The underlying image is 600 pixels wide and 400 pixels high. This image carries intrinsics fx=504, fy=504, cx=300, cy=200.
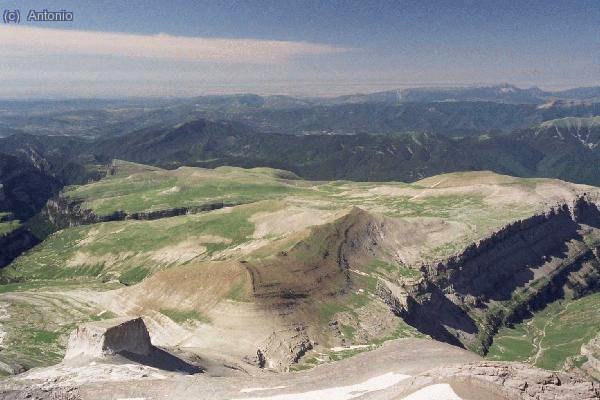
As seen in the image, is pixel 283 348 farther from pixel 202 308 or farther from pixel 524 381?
pixel 524 381

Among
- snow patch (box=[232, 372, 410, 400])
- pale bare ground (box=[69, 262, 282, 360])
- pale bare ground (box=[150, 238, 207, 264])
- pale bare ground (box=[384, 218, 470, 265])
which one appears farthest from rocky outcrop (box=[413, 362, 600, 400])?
pale bare ground (box=[150, 238, 207, 264])

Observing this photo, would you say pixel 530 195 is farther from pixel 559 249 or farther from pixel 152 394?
pixel 152 394

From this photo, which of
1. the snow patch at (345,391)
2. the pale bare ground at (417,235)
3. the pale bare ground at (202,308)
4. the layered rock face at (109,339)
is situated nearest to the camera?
the snow patch at (345,391)

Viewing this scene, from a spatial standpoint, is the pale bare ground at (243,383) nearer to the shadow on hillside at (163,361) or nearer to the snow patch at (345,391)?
the snow patch at (345,391)

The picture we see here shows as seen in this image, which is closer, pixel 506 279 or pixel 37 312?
pixel 37 312

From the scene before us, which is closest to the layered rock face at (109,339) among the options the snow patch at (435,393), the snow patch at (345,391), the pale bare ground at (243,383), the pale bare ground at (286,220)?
the pale bare ground at (243,383)

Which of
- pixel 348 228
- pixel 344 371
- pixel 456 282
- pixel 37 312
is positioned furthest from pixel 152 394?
pixel 456 282

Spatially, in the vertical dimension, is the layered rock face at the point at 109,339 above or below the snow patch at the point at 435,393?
below
